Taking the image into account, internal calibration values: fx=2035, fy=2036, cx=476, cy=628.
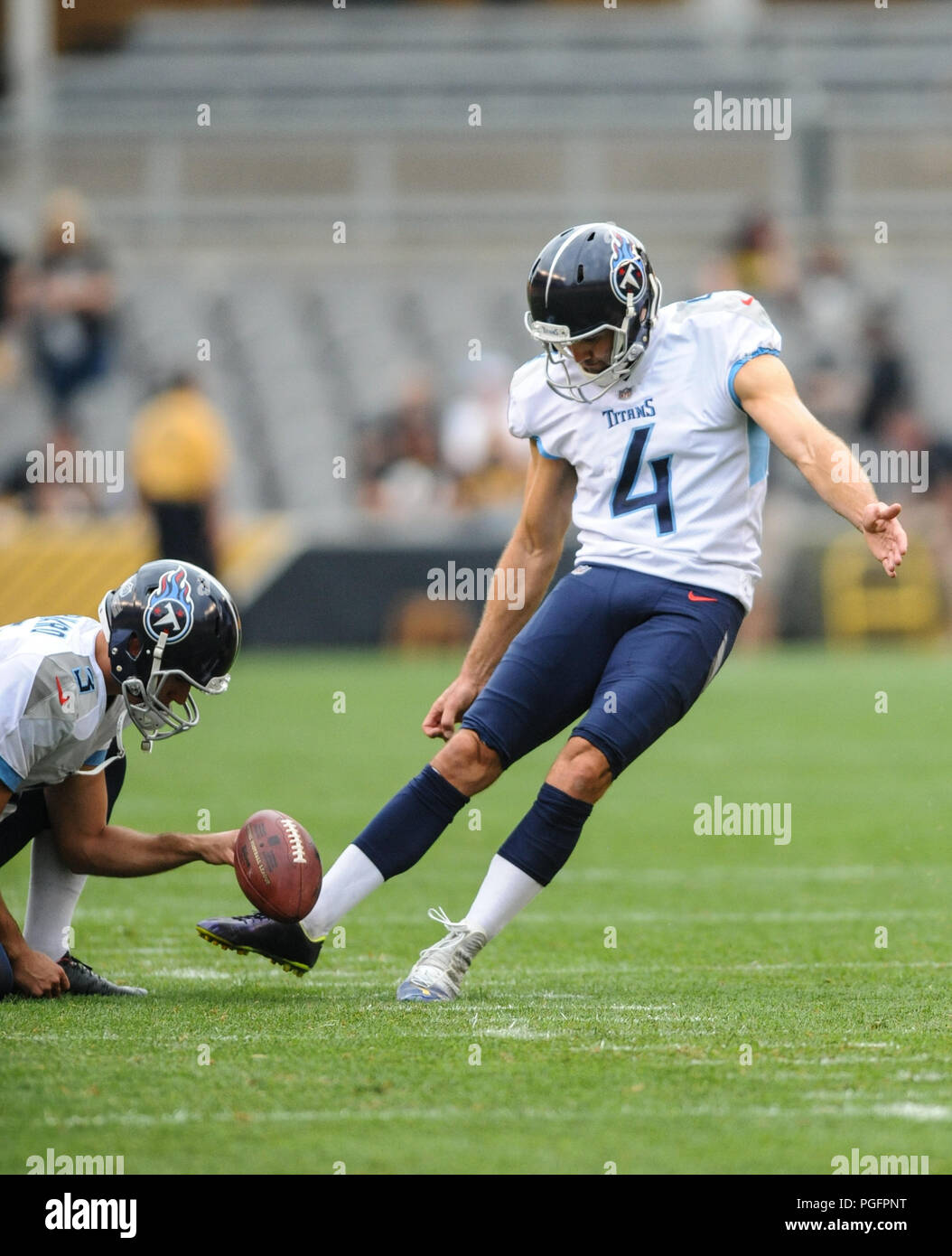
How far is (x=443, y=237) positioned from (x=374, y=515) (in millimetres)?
5316

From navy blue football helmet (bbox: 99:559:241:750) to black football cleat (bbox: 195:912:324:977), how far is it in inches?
20.3

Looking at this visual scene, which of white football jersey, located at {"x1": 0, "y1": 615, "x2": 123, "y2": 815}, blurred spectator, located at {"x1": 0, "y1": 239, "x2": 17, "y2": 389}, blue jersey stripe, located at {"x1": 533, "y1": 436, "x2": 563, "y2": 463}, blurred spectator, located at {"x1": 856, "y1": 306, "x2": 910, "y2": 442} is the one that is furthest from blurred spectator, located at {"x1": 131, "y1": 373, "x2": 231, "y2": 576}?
white football jersey, located at {"x1": 0, "y1": 615, "x2": 123, "y2": 815}

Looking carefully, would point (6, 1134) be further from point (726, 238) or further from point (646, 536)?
point (726, 238)

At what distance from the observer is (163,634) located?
16.1 ft

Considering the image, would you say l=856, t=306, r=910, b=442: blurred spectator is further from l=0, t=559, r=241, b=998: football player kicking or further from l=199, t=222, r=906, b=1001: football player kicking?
l=0, t=559, r=241, b=998: football player kicking

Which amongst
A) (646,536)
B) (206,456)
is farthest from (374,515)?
(646,536)

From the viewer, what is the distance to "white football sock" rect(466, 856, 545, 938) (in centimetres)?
Result: 515

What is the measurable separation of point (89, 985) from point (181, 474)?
1055 cm

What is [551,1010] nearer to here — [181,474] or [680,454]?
[680,454]

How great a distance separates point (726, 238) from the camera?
2103 centimetres

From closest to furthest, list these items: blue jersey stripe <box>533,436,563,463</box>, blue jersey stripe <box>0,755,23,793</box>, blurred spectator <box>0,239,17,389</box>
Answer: blue jersey stripe <box>0,755,23,793</box>, blue jersey stripe <box>533,436,563,463</box>, blurred spectator <box>0,239,17,389</box>

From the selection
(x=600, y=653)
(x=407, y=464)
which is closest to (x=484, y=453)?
(x=407, y=464)

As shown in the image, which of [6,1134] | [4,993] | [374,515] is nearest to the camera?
[6,1134]

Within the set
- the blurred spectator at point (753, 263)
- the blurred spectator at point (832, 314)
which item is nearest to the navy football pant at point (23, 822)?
the blurred spectator at point (753, 263)
